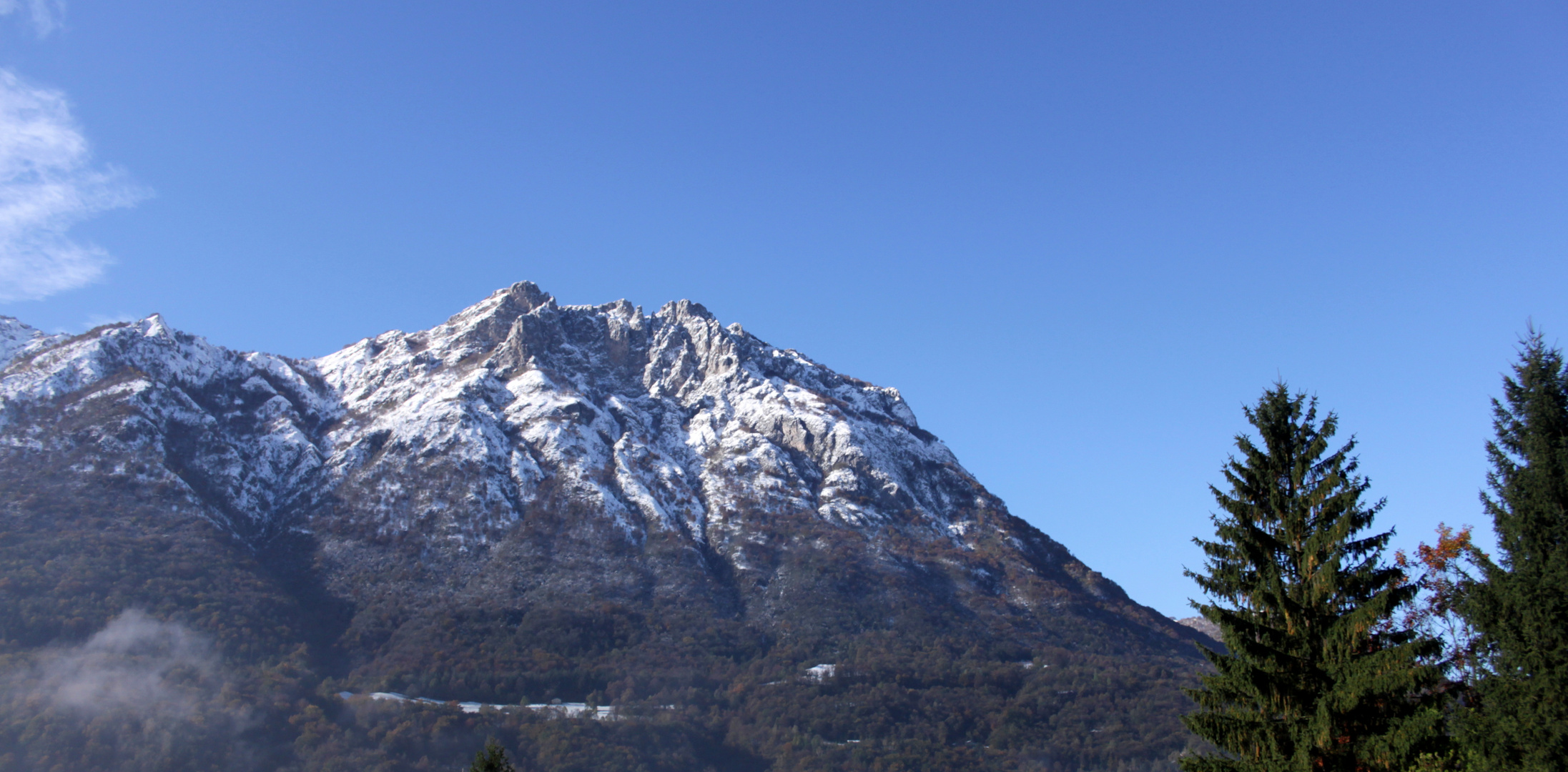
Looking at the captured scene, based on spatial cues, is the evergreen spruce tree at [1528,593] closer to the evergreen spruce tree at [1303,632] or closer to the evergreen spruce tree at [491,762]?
the evergreen spruce tree at [1303,632]

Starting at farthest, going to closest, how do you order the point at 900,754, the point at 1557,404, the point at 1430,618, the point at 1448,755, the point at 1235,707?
the point at 900,754
the point at 1430,618
the point at 1557,404
the point at 1235,707
the point at 1448,755

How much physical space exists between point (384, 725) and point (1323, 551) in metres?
184

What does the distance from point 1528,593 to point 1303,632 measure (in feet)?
33.9

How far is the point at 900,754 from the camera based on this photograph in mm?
193000

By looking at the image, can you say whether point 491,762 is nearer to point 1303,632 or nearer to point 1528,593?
point 1303,632

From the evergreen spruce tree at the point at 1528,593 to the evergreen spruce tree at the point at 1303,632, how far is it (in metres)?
4.21

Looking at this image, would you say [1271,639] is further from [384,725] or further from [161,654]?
[161,654]

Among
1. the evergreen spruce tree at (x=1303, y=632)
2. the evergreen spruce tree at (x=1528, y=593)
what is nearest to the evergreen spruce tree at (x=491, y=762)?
the evergreen spruce tree at (x=1303, y=632)

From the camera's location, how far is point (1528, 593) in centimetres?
3722

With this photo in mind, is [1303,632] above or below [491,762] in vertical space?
above

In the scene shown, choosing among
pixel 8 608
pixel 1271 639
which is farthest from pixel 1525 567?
pixel 8 608

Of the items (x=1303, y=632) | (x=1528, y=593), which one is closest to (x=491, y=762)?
(x=1303, y=632)

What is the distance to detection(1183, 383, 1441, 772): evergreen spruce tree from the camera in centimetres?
3344

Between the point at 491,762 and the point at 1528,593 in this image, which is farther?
the point at 491,762
